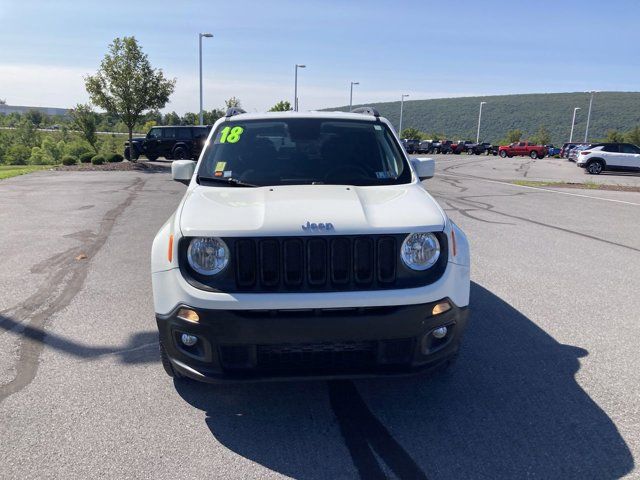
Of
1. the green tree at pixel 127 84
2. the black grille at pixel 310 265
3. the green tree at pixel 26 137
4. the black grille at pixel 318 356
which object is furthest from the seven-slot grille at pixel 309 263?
the green tree at pixel 26 137

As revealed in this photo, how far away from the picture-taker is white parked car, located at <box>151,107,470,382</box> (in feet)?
9.78

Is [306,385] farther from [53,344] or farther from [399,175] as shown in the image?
[53,344]

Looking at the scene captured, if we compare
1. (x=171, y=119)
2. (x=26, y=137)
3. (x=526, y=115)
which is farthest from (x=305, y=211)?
(x=526, y=115)

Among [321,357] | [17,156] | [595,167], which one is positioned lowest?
[17,156]

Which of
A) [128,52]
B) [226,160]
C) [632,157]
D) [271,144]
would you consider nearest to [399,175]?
[271,144]

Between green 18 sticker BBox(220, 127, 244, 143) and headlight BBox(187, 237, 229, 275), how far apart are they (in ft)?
5.55

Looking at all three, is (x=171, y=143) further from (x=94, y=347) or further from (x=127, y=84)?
(x=94, y=347)

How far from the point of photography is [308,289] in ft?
9.99

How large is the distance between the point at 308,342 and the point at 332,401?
74 centimetres

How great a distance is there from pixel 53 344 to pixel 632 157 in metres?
31.5

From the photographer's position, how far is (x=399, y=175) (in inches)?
170

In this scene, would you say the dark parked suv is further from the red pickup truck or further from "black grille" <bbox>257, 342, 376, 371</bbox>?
the red pickup truck

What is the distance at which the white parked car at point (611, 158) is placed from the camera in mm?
29047

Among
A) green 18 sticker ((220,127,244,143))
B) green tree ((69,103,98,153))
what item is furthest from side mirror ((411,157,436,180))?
green tree ((69,103,98,153))
